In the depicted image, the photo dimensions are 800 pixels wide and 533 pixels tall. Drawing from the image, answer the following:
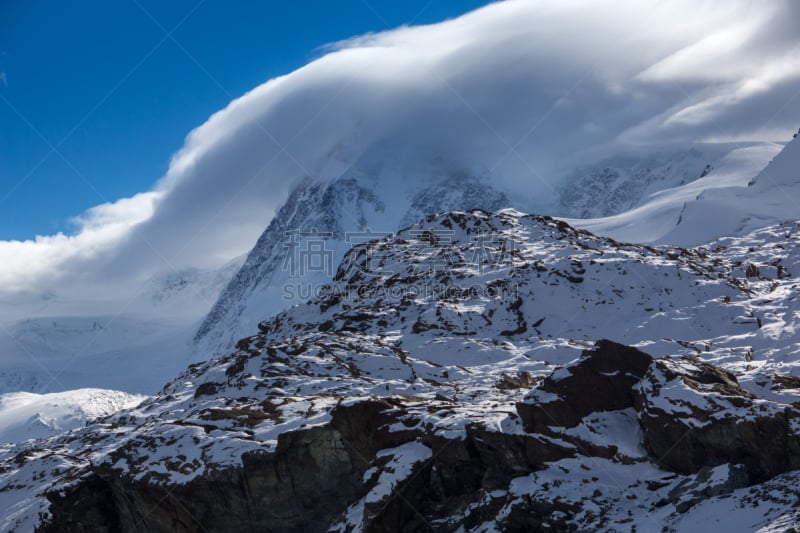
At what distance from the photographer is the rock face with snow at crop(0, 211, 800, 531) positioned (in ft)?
166

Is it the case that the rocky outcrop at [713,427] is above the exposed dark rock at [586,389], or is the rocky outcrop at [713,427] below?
below

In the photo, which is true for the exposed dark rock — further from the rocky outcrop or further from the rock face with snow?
the rocky outcrop

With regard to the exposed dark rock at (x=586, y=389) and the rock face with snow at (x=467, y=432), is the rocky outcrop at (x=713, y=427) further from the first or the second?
the exposed dark rock at (x=586, y=389)

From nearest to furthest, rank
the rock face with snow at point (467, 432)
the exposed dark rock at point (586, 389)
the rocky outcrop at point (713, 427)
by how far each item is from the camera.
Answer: the rocky outcrop at point (713, 427) < the rock face with snow at point (467, 432) < the exposed dark rock at point (586, 389)

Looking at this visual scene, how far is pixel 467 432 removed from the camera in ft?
185

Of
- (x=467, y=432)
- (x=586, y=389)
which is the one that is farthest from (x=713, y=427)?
(x=467, y=432)

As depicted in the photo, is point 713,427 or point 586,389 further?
point 586,389

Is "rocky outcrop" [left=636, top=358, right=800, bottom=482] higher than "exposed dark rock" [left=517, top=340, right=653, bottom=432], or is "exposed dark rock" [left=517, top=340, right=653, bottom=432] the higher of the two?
"exposed dark rock" [left=517, top=340, right=653, bottom=432]

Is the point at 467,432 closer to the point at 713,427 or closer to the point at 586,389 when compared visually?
the point at 586,389

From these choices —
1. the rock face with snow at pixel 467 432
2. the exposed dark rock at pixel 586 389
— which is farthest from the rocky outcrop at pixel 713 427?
the exposed dark rock at pixel 586 389

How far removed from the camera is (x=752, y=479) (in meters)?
49.4

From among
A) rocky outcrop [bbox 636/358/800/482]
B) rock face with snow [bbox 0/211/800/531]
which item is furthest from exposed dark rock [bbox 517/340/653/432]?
rocky outcrop [bbox 636/358/800/482]

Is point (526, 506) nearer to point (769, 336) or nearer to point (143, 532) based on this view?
point (143, 532)

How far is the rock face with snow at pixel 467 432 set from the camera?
5062 centimetres
